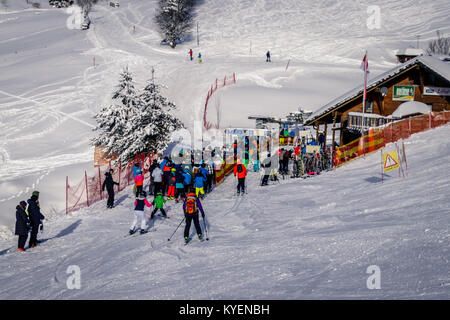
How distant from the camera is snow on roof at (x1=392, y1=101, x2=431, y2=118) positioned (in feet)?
80.5

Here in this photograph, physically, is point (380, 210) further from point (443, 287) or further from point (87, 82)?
point (87, 82)

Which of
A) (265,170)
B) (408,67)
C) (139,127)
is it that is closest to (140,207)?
(265,170)

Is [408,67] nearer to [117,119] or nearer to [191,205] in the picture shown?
[117,119]

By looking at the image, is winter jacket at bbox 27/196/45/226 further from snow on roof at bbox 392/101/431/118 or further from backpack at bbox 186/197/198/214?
snow on roof at bbox 392/101/431/118

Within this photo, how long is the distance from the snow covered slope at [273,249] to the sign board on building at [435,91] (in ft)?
36.1

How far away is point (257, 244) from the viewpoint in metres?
10.2

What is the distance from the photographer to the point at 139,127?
24906 millimetres

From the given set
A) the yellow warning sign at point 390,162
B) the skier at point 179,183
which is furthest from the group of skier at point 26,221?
the yellow warning sign at point 390,162

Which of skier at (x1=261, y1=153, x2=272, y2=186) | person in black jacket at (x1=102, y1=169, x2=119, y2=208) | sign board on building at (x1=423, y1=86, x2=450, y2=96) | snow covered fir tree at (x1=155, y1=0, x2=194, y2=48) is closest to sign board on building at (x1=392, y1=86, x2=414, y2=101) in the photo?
sign board on building at (x1=423, y1=86, x2=450, y2=96)

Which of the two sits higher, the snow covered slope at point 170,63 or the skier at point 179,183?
the snow covered slope at point 170,63

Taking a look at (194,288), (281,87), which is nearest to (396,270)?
(194,288)

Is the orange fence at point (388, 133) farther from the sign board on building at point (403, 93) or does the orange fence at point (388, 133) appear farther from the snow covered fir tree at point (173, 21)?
the snow covered fir tree at point (173, 21)

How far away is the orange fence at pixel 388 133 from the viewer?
2006cm

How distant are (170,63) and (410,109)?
3434 centimetres
